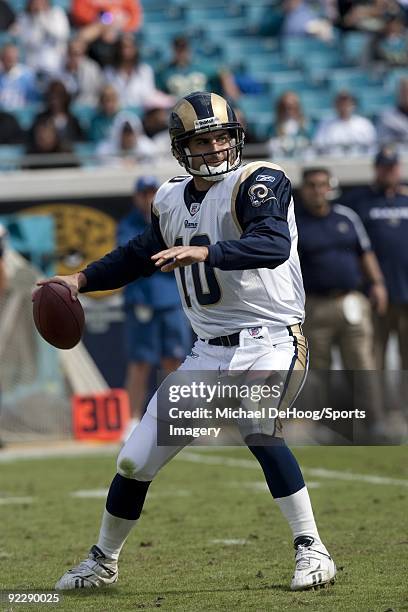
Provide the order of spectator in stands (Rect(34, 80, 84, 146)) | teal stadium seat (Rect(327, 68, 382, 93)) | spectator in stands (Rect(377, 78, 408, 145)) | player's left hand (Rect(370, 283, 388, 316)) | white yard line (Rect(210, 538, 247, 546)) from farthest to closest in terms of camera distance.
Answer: teal stadium seat (Rect(327, 68, 382, 93))
spectator in stands (Rect(377, 78, 408, 145))
spectator in stands (Rect(34, 80, 84, 146))
player's left hand (Rect(370, 283, 388, 316))
white yard line (Rect(210, 538, 247, 546))

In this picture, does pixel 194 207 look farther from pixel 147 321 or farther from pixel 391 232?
pixel 391 232

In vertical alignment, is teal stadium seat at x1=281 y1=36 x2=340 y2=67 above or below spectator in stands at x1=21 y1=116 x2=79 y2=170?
above

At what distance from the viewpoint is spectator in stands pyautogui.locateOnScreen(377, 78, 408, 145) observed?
40.4 feet

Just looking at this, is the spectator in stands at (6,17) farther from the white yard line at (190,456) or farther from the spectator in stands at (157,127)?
the white yard line at (190,456)

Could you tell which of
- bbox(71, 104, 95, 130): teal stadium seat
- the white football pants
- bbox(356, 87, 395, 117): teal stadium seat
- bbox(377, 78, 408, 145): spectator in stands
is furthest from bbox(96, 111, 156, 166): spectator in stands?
the white football pants

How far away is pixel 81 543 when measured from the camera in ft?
18.8

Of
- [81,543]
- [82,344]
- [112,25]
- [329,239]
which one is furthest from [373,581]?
[112,25]

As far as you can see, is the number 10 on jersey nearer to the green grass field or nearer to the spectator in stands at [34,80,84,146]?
the green grass field

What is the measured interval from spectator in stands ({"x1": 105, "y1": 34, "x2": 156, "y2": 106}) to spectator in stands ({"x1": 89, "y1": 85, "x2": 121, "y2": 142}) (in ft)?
1.73

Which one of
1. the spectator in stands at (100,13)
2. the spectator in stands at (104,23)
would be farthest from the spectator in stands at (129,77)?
the spectator in stands at (100,13)

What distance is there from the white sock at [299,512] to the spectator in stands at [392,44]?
1082cm

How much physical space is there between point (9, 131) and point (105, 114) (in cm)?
95

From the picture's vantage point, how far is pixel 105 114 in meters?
12.0

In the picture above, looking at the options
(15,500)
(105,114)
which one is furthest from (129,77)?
(15,500)
